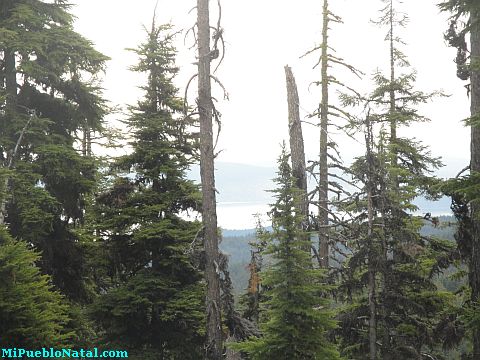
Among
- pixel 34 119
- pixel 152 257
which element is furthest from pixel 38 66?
pixel 152 257

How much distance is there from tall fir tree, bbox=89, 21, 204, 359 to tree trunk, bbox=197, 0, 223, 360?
230cm

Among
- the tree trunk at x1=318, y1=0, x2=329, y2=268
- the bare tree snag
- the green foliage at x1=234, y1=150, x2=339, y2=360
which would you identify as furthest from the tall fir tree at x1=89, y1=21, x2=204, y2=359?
the tree trunk at x1=318, y1=0, x2=329, y2=268

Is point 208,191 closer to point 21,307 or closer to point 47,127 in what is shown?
point 21,307

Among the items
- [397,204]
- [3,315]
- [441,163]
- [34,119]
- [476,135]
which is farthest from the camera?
[441,163]

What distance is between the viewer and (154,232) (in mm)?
11422

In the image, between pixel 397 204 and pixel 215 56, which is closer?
pixel 215 56

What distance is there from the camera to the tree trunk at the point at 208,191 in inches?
343

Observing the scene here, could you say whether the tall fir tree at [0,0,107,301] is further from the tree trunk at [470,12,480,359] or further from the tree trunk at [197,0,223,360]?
the tree trunk at [470,12,480,359]

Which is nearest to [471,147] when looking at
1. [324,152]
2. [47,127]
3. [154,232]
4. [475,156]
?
[475,156]

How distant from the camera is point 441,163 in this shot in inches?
690

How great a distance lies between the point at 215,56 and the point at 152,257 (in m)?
6.82

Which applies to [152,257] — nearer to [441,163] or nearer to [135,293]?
[135,293]

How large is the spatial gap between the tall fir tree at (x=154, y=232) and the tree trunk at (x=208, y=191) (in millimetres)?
2295

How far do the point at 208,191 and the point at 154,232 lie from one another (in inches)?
131
